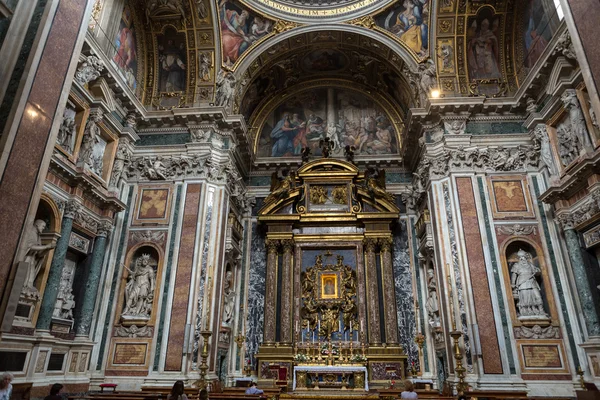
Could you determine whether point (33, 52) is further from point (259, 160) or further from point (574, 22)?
point (259, 160)

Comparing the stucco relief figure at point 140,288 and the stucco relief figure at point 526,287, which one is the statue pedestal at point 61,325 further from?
the stucco relief figure at point 526,287

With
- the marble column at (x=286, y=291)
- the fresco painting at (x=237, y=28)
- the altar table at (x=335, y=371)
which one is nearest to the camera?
the altar table at (x=335, y=371)

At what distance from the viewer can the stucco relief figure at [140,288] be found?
11.7 metres

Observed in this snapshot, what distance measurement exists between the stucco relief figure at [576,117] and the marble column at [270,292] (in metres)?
9.60

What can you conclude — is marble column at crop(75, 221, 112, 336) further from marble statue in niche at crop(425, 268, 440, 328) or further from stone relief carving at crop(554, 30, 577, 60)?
stone relief carving at crop(554, 30, 577, 60)

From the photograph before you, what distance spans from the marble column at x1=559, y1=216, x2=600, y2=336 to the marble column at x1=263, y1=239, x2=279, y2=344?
8.82m

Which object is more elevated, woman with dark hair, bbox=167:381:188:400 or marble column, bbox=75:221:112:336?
marble column, bbox=75:221:112:336

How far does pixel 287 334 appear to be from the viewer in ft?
45.9

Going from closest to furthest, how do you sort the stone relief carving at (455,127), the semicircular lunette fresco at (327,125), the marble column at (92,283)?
the marble column at (92,283) < the stone relief carving at (455,127) < the semicircular lunette fresco at (327,125)

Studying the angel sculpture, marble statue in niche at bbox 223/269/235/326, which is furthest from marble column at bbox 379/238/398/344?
marble statue in niche at bbox 223/269/235/326

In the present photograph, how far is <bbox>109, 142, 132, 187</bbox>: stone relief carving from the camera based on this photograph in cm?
1205

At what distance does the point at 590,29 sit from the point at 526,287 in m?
6.47

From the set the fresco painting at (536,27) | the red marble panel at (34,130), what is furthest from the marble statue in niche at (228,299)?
the fresco painting at (536,27)

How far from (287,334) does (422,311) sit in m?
4.58
